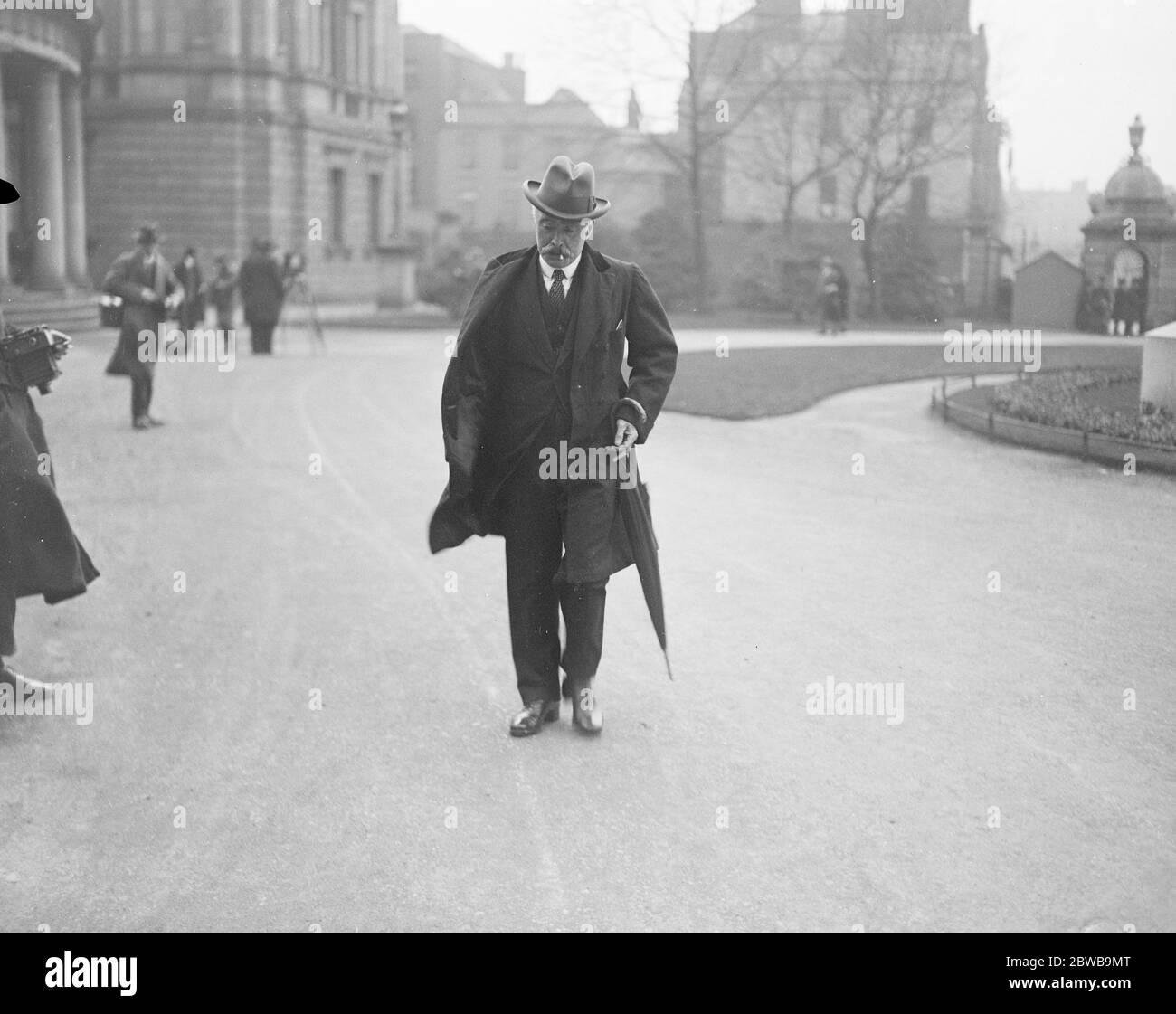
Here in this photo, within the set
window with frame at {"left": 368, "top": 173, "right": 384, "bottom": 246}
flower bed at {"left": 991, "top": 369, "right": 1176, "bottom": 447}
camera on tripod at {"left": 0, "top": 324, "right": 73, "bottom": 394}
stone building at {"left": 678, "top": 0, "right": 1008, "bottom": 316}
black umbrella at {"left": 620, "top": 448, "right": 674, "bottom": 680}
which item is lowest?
flower bed at {"left": 991, "top": 369, "right": 1176, "bottom": 447}

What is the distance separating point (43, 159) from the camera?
32.3 meters

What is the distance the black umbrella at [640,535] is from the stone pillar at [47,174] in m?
28.3

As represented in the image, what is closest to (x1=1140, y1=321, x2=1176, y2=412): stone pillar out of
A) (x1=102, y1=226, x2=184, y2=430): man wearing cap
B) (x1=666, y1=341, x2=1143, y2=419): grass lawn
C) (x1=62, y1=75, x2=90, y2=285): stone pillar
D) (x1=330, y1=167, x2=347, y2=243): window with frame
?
(x1=666, y1=341, x2=1143, y2=419): grass lawn

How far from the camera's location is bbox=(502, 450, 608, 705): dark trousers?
5992 mm

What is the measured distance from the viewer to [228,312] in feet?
101

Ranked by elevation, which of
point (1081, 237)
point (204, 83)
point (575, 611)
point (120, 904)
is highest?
point (204, 83)

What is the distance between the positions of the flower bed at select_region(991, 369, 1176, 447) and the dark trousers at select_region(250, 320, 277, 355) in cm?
1246

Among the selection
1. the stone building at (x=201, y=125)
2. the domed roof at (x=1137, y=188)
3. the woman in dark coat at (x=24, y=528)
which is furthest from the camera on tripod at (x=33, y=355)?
the stone building at (x=201, y=125)

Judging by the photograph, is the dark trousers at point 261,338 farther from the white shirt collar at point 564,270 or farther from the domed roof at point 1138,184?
the white shirt collar at point 564,270

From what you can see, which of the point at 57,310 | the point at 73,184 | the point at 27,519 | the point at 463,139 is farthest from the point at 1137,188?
the point at 463,139

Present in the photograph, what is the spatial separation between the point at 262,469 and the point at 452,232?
67.3 m

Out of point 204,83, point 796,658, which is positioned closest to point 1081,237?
point 204,83

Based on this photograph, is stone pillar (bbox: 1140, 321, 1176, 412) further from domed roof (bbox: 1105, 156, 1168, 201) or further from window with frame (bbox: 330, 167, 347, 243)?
window with frame (bbox: 330, 167, 347, 243)

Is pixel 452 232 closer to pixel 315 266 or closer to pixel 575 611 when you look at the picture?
pixel 315 266
